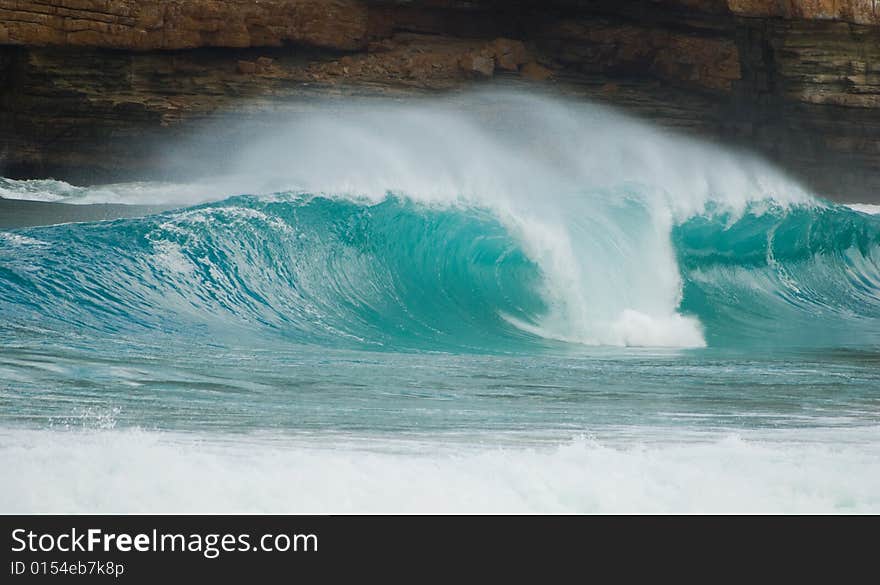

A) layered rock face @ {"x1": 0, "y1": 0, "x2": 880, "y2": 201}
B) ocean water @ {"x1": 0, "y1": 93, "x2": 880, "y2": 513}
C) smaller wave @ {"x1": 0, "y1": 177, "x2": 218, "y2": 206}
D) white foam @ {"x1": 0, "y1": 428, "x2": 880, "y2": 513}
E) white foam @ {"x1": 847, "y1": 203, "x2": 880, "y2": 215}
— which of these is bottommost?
white foam @ {"x1": 0, "y1": 428, "x2": 880, "y2": 513}

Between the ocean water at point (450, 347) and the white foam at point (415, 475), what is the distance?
16 mm

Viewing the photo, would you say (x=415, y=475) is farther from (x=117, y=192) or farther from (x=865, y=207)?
(x=865, y=207)

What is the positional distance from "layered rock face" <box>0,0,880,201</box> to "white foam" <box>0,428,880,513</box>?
65.4ft

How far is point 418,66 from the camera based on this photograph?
2467 centimetres

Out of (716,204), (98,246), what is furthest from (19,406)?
(716,204)

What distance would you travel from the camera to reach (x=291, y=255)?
395 inches

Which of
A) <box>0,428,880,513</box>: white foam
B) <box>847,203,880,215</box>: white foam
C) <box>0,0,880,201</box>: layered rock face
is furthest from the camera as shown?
<box>0,0,880,201</box>: layered rock face

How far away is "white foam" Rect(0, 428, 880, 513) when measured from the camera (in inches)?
156

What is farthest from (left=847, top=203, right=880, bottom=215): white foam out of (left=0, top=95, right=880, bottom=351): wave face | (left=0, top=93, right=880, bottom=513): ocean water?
(left=0, top=95, right=880, bottom=351): wave face

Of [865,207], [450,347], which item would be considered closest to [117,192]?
[865,207]

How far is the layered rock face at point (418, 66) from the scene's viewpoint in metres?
23.1

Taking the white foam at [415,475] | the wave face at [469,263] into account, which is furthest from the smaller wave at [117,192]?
the white foam at [415,475]

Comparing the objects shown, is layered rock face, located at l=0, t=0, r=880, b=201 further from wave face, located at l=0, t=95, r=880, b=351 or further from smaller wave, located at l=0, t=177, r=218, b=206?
wave face, located at l=0, t=95, r=880, b=351

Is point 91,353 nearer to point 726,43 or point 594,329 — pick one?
point 594,329
